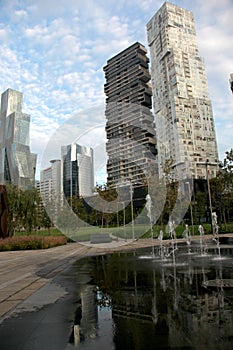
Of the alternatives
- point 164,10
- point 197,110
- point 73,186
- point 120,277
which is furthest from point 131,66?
point 120,277

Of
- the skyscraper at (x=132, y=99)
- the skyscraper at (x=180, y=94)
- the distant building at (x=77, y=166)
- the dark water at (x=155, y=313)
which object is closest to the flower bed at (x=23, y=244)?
the distant building at (x=77, y=166)

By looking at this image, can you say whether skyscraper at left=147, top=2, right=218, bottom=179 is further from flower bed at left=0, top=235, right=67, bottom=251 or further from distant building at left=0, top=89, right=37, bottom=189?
flower bed at left=0, top=235, right=67, bottom=251

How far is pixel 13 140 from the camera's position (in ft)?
398

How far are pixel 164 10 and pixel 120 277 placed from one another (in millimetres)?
104090

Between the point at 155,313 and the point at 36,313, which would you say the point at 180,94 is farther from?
the point at 36,313

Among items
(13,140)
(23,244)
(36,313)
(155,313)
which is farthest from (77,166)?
(13,140)

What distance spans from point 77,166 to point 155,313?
14503mm

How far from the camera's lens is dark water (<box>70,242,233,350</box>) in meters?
3.43

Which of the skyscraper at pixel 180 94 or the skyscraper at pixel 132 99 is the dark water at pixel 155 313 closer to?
the skyscraper at pixel 132 99

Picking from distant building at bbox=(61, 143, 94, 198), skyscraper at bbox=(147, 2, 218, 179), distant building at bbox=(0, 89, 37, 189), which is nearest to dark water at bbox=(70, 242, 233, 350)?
distant building at bbox=(61, 143, 94, 198)

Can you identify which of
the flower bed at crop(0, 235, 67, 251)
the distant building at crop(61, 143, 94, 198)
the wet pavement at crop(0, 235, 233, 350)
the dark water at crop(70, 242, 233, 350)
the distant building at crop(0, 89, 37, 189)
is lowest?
the wet pavement at crop(0, 235, 233, 350)

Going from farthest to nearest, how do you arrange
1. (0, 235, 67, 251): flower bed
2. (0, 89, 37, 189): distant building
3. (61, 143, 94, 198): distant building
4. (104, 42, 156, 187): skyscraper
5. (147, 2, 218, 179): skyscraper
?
(0, 89, 37, 189): distant building < (147, 2, 218, 179): skyscraper < (104, 42, 156, 187): skyscraper < (0, 235, 67, 251): flower bed < (61, 143, 94, 198): distant building

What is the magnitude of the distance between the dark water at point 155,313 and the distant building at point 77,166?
35.9 feet

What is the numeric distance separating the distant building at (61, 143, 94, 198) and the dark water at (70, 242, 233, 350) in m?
10.9
